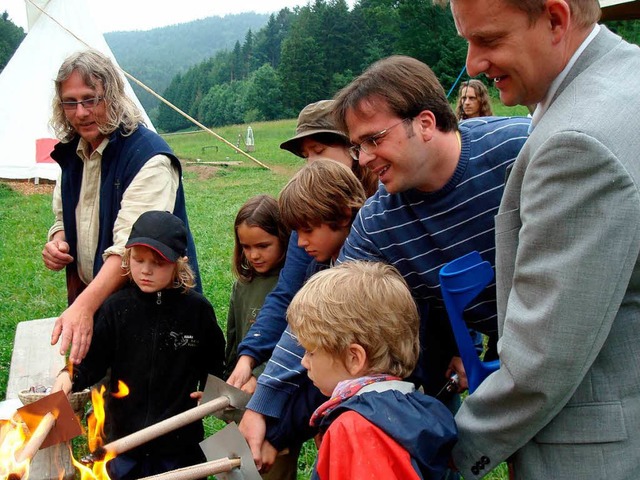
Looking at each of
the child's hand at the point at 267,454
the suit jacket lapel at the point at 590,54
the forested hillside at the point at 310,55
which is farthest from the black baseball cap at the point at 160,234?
the forested hillside at the point at 310,55

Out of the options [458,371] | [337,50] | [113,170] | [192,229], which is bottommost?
[192,229]

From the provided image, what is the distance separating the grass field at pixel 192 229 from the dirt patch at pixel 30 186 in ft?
0.07

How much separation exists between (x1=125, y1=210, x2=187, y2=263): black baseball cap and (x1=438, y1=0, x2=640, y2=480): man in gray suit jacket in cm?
182

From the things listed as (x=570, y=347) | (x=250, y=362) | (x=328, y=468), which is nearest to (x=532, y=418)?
(x=570, y=347)

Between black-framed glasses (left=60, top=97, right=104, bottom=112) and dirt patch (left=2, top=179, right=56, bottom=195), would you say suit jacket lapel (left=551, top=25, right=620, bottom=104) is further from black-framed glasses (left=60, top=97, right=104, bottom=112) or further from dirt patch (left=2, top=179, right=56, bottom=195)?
dirt patch (left=2, top=179, right=56, bottom=195)

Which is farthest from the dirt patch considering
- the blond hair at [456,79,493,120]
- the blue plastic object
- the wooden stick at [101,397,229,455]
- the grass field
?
the blue plastic object

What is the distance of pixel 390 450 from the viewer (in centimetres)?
174

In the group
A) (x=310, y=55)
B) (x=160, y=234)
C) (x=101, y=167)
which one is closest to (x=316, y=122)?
(x=160, y=234)

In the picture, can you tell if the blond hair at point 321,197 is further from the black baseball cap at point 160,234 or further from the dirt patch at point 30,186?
the dirt patch at point 30,186

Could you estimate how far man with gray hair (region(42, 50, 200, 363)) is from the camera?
3.36 meters

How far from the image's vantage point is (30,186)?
15102 millimetres

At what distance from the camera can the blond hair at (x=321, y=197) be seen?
2.78 m

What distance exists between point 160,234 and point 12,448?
3.55ft

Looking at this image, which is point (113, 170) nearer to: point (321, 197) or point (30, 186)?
point (321, 197)
